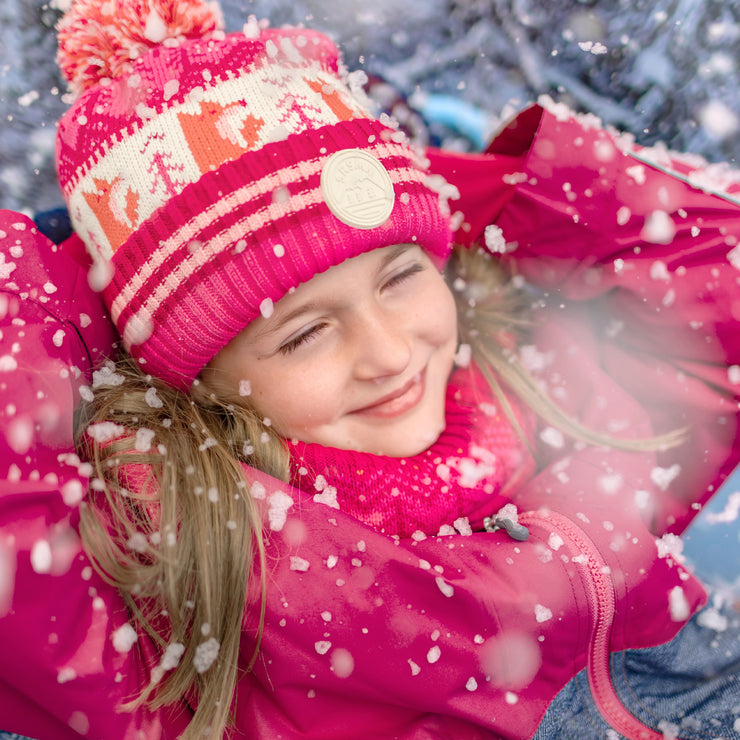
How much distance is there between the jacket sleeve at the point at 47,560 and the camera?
665 millimetres

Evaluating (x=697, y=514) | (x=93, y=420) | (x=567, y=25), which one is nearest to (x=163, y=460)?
(x=93, y=420)

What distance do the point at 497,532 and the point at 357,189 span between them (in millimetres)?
520

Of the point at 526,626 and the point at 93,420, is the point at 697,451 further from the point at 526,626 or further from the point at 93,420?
the point at 93,420

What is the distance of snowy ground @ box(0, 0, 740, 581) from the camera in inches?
49.7

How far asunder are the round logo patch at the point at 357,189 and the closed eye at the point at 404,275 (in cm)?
10

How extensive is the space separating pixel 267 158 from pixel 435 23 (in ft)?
2.40

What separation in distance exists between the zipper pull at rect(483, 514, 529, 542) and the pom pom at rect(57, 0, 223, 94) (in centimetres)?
79

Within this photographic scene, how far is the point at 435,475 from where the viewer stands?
0.95 metres

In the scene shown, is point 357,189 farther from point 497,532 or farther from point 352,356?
point 497,532

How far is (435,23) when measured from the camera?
1.34 meters

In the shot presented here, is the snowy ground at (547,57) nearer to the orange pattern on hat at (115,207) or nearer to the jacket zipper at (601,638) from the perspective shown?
the orange pattern on hat at (115,207)

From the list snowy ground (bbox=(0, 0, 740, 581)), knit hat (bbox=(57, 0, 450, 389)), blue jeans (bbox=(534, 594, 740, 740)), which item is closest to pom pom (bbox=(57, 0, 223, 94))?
knit hat (bbox=(57, 0, 450, 389))

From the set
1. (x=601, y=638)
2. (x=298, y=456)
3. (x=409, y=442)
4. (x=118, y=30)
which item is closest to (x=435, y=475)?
(x=409, y=442)

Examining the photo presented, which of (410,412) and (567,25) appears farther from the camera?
(567,25)
